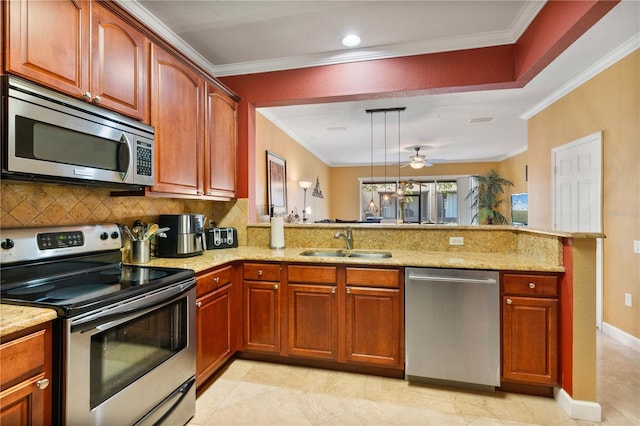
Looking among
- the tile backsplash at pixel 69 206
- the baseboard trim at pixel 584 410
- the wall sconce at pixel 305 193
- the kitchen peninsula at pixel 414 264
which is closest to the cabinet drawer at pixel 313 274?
the kitchen peninsula at pixel 414 264

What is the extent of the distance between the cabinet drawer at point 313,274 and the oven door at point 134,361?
29.6 inches

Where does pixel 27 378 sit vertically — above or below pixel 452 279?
below

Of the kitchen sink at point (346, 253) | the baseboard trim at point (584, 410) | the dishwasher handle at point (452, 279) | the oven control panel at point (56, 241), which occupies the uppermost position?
the oven control panel at point (56, 241)

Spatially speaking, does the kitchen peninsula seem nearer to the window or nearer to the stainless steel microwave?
the stainless steel microwave

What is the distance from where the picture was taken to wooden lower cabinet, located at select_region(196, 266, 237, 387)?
2041 millimetres

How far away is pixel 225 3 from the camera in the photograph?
85.2 inches

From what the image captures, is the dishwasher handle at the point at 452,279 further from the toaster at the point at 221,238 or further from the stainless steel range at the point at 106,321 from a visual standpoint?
the toaster at the point at 221,238

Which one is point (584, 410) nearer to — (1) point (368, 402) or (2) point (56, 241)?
(1) point (368, 402)

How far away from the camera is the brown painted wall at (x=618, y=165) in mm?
2760

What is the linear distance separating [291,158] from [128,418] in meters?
4.54

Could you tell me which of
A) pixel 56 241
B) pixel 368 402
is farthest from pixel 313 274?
pixel 56 241

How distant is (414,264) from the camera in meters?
2.17

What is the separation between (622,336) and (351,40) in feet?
11.9

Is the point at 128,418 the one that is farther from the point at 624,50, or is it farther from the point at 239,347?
the point at 624,50
